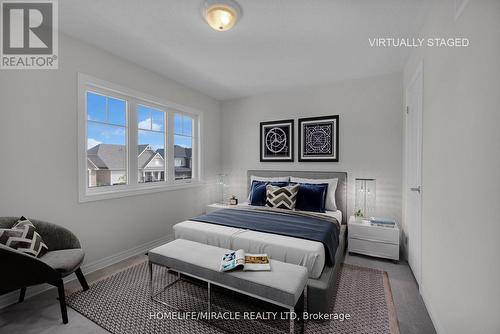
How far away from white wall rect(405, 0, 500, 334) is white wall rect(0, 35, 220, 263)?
3255mm

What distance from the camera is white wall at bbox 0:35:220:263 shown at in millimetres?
1995

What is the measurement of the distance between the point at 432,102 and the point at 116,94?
3.40m

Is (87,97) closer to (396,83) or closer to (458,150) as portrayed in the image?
(458,150)

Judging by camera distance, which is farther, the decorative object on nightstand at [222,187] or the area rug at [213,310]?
the decorative object on nightstand at [222,187]

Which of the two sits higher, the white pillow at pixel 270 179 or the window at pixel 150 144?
the window at pixel 150 144

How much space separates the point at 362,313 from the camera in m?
1.85

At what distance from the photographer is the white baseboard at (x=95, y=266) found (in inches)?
76.4

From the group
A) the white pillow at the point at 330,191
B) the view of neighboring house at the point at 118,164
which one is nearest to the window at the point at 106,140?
the view of neighboring house at the point at 118,164

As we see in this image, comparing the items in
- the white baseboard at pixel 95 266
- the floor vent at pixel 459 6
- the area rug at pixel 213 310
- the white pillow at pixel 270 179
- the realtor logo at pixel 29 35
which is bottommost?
the area rug at pixel 213 310

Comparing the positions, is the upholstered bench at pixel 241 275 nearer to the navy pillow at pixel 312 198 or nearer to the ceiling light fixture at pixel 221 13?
the navy pillow at pixel 312 198

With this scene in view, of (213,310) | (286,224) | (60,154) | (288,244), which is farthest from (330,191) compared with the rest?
(60,154)

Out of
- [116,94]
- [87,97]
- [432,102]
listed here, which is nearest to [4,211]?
[87,97]

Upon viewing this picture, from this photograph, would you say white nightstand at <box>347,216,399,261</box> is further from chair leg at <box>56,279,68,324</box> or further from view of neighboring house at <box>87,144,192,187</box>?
chair leg at <box>56,279,68,324</box>

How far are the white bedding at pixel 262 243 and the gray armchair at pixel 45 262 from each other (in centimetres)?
96
